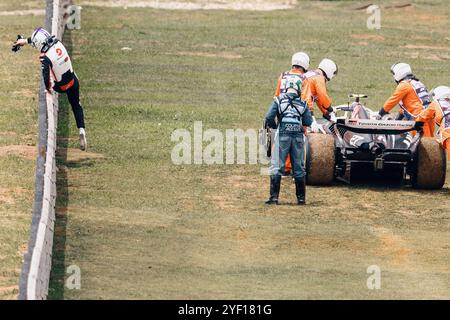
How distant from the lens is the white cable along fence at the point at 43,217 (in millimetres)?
14893

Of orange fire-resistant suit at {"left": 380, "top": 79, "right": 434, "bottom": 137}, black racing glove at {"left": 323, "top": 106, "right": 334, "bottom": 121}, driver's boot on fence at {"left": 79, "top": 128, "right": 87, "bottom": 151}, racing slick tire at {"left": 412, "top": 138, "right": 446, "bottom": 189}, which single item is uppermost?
orange fire-resistant suit at {"left": 380, "top": 79, "right": 434, "bottom": 137}

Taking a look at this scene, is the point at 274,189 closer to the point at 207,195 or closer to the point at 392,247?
the point at 207,195

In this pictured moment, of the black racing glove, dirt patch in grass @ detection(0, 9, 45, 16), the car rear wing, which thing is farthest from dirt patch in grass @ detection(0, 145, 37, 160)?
dirt patch in grass @ detection(0, 9, 45, 16)

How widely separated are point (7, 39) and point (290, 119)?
47.6 feet

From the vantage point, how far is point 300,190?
70.8 ft

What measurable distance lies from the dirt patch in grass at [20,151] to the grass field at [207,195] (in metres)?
0.33

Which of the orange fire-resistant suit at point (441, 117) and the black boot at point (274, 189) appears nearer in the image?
the black boot at point (274, 189)

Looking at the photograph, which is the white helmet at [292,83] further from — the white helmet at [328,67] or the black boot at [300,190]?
the white helmet at [328,67]

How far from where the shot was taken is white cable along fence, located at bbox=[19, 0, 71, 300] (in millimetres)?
14893

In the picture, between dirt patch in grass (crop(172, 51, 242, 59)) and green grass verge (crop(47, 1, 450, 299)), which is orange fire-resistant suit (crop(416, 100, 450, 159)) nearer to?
green grass verge (crop(47, 1, 450, 299))

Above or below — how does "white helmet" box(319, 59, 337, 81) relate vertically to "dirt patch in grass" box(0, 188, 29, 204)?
above

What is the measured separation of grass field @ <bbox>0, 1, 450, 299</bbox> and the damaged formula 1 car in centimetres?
31

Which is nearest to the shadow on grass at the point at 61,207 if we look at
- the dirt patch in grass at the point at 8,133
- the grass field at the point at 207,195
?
the grass field at the point at 207,195

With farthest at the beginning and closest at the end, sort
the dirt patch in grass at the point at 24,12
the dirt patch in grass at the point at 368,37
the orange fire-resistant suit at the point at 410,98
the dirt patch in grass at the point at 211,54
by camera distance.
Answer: the dirt patch in grass at the point at 24,12
the dirt patch in grass at the point at 368,37
the dirt patch in grass at the point at 211,54
the orange fire-resistant suit at the point at 410,98
